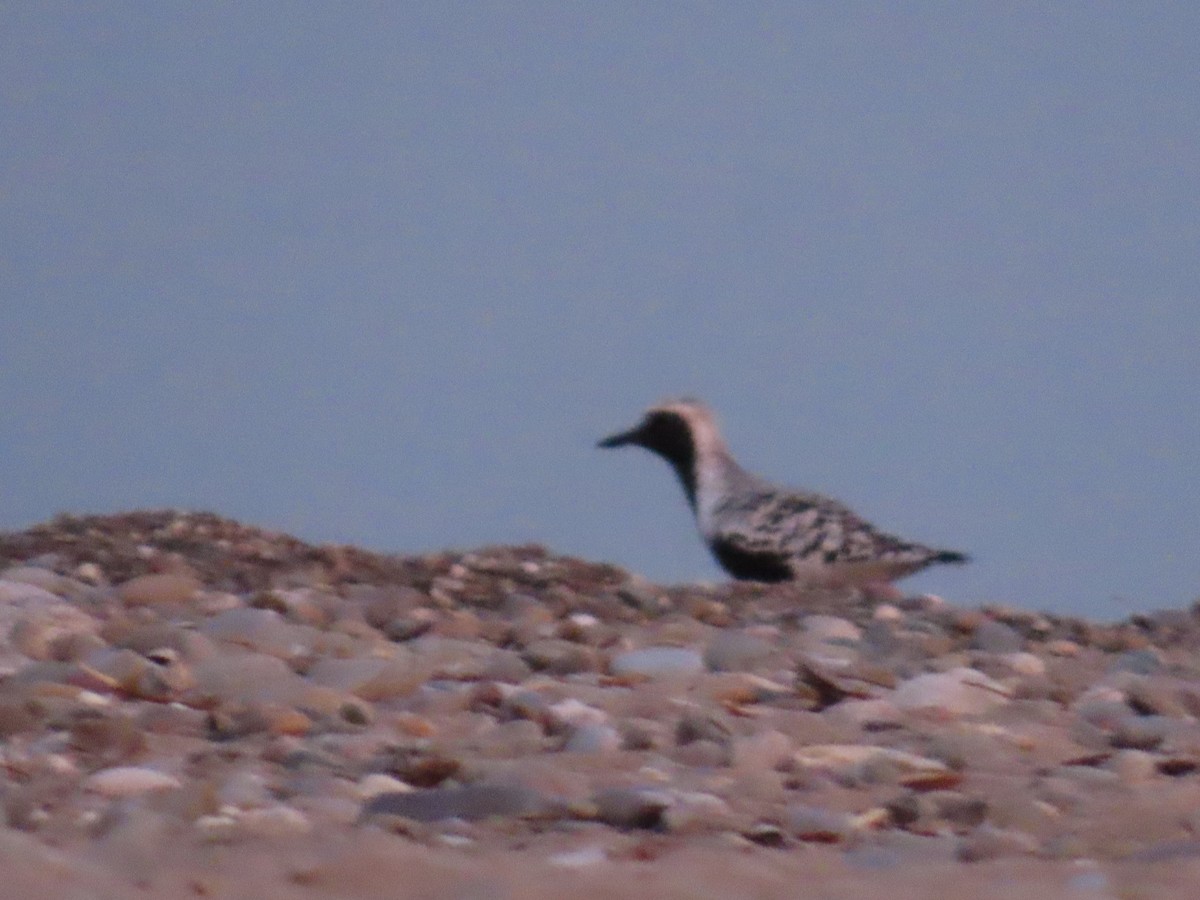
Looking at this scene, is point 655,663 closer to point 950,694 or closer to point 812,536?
point 950,694

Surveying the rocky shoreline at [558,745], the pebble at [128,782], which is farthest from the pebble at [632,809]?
the pebble at [128,782]

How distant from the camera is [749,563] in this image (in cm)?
927

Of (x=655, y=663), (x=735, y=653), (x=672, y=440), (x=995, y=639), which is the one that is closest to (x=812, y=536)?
(x=672, y=440)

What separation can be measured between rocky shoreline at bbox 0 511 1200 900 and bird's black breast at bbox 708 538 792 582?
2760 millimetres

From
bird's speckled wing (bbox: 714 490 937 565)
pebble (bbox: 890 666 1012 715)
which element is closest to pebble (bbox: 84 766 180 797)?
pebble (bbox: 890 666 1012 715)

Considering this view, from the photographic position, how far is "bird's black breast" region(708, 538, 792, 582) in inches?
359

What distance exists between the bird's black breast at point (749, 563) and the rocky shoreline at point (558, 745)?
2760 millimetres

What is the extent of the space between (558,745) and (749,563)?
549 centimetres

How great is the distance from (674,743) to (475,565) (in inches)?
139

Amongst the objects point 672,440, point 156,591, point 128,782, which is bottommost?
point 128,782

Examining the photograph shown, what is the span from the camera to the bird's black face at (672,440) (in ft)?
33.4

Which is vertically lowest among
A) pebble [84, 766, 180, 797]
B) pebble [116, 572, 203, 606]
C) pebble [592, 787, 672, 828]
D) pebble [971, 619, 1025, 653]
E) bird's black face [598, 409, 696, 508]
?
pebble [592, 787, 672, 828]

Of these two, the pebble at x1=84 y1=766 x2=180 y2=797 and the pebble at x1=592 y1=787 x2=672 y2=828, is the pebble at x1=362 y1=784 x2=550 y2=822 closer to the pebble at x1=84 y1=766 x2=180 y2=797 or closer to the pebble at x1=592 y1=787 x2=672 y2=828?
the pebble at x1=592 y1=787 x2=672 y2=828

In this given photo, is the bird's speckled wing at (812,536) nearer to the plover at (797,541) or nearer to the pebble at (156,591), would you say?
the plover at (797,541)
